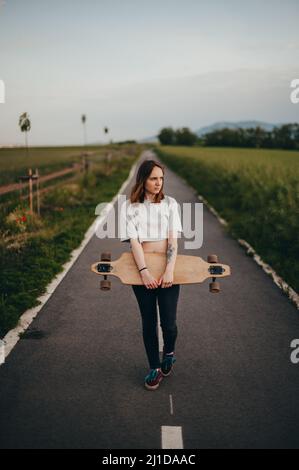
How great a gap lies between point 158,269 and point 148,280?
0.16 metres

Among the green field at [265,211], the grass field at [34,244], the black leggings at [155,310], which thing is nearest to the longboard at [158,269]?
the black leggings at [155,310]

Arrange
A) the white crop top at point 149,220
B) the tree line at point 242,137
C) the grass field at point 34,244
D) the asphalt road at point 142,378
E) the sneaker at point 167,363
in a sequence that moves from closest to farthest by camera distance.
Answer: the asphalt road at point 142,378, the white crop top at point 149,220, the sneaker at point 167,363, the grass field at point 34,244, the tree line at point 242,137

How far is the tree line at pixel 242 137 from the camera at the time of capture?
82994 millimetres

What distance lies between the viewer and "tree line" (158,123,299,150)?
8299cm

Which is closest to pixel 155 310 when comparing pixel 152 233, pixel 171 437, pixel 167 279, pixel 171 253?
pixel 167 279

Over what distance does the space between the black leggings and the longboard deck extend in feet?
0.43

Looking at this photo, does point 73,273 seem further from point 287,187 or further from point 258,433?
point 287,187

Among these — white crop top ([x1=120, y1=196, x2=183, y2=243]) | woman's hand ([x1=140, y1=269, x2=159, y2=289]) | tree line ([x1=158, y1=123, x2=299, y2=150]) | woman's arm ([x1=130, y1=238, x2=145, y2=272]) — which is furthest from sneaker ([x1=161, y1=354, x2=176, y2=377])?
tree line ([x1=158, y1=123, x2=299, y2=150])

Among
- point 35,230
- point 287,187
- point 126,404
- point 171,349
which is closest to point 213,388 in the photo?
point 171,349

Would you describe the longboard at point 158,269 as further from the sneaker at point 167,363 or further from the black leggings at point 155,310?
the sneaker at point 167,363

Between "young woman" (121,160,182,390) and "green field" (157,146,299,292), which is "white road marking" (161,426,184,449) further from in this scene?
"green field" (157,146,299,292)

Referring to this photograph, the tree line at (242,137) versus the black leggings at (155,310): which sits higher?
the tree line at (242,137)

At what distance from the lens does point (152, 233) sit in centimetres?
369

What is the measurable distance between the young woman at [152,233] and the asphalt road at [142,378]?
0.71 m
